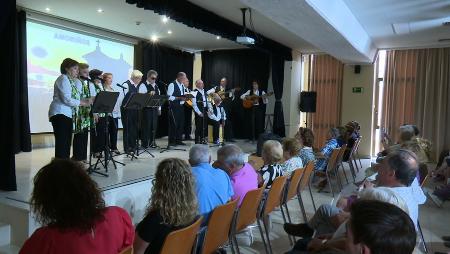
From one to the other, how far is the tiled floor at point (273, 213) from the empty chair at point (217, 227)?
3.61 feet

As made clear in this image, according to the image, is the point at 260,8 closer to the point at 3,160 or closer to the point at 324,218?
the point at 324,218

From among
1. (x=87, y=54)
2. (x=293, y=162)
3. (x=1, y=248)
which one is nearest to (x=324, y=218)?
(x=293, y=162)

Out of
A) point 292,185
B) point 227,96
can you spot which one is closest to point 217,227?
point 292,185

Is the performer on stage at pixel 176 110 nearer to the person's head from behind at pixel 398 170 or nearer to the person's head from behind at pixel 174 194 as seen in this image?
the person's head from behind at pixel 398 170

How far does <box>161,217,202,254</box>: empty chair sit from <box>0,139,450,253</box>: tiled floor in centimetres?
159

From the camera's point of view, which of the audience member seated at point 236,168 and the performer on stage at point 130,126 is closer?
the audience member seated at point 236,168

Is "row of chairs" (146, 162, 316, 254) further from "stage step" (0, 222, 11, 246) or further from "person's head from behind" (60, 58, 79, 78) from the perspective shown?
"person's head from behind" (60, 58, 79, 78)

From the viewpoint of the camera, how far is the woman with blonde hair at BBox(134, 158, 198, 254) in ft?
6.27

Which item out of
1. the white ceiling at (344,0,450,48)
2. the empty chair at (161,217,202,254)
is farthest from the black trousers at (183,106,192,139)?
the empty chair at (161,217,202,254)

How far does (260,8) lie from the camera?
4.30 metres

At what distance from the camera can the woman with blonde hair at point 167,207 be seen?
6.27 feet

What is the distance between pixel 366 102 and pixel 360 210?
8.63 meters

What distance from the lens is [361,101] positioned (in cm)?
937

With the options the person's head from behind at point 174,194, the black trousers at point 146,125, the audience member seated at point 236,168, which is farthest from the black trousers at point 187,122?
the person's head from behind at point 174,194
